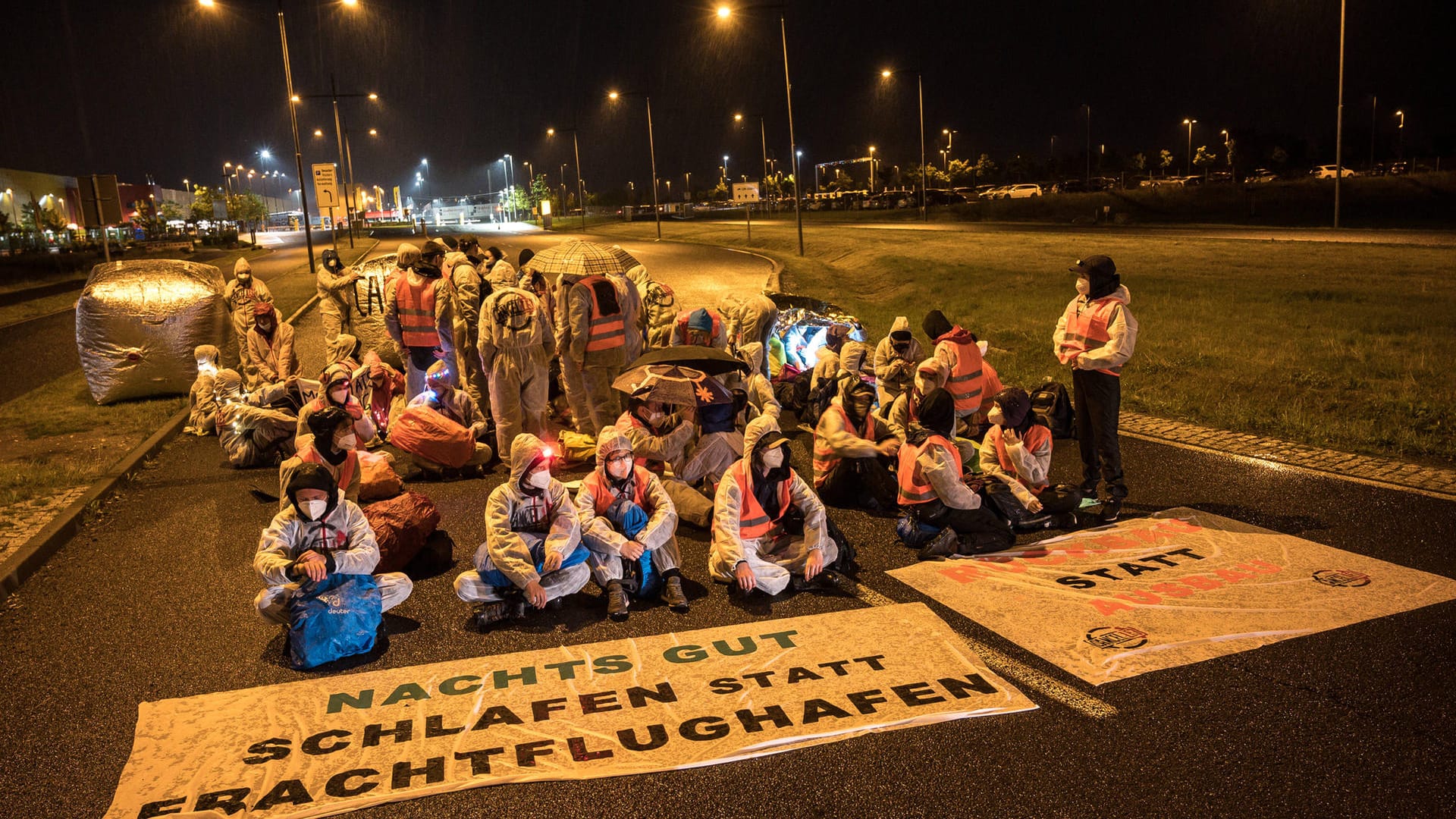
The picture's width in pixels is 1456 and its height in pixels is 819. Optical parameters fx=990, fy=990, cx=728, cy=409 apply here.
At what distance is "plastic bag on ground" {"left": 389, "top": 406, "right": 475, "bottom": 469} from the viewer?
9.69 meters

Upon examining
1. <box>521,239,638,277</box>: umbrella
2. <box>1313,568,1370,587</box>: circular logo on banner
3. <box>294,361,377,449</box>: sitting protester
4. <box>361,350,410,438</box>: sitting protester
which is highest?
<box>521,239,638,277</box>: umbrella

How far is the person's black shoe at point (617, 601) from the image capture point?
6.40m

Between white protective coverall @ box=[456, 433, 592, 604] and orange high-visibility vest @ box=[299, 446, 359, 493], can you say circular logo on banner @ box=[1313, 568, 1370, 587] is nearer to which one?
white protective coverall @ box=[456, 433, 592, 604]

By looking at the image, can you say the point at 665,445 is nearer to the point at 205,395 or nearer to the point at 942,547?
the point at 942,547

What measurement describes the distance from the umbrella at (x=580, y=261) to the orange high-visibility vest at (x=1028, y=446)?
178 inches

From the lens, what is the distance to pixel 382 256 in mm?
16391

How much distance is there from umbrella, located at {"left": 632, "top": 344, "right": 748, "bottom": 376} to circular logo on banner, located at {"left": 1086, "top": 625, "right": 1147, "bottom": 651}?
13.6ft

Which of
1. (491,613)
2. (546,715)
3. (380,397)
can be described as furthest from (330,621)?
(380,397)

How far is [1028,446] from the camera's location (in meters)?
8.25

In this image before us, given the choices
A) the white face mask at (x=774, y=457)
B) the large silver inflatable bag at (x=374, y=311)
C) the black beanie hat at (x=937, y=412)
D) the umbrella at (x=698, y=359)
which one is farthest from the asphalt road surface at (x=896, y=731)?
the large silver inflatable bag at (x=374, y=311)

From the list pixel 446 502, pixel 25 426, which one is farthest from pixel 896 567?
pixel 25 426

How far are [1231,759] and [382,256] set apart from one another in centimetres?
1488

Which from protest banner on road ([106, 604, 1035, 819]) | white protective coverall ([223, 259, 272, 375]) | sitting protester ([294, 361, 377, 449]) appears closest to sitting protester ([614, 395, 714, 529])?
protest banner on road ([106, 604, 1035, 819])

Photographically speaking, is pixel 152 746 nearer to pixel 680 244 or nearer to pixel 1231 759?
pixel 1231 759
